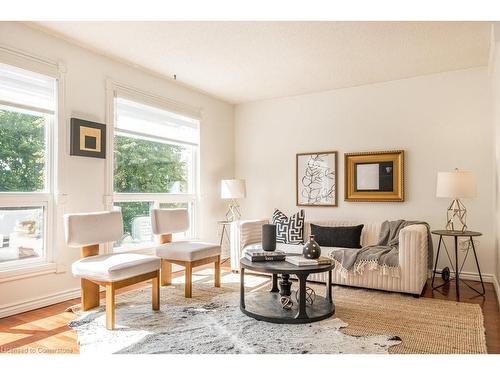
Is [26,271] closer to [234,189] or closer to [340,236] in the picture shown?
[234,189]

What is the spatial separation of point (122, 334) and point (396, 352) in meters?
1.84

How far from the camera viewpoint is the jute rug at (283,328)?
234 centimetres

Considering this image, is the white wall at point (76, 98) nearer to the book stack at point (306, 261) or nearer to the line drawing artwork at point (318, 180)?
the line drawing artwork at point (318, 180)

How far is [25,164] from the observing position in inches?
129

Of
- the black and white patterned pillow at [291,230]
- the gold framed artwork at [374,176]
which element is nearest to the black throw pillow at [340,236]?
the black and white patterned pillow at [291,230]

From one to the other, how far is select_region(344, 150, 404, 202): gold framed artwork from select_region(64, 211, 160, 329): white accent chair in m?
2.95

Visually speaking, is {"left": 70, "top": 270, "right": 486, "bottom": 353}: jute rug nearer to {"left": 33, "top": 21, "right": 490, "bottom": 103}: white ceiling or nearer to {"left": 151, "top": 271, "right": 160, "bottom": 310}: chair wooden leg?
{"left": 151, "top": 271, "right": 160, "bottom": 310}: chair wooden leg

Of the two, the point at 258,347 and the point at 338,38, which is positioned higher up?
the point at 338,38

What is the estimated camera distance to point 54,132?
11.4 ft

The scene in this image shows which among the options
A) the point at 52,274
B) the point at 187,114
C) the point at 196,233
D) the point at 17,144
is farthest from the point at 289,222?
the point at 17,144

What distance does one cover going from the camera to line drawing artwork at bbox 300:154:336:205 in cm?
514

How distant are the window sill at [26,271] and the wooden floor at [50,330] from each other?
1.03 feet
